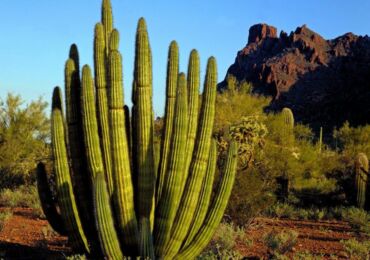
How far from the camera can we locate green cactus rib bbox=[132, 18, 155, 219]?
22.8 feet

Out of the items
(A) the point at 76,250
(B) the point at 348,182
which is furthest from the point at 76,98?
(B) the point at 348,182

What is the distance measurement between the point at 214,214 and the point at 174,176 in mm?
963

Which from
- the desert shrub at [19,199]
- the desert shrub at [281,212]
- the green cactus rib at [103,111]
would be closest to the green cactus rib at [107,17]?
the green cactus rib at [103,111]

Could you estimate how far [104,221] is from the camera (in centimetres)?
A: 645

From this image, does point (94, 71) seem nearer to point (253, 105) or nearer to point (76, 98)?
point (76, 98)

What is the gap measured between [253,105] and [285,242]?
13.6m

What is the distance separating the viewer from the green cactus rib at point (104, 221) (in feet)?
20.7

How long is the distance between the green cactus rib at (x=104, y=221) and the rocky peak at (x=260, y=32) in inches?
5025

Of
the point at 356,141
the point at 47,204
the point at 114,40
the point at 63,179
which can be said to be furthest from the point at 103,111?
the point at 356,141

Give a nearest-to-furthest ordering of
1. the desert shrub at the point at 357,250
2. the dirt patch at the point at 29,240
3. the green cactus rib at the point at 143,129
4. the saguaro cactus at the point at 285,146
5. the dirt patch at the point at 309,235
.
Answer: the green cactus rib at the point at 143,129, the dirt patch at the point at 29,240, the desert shrub at the point at 357,250, the dirt patch at the point at 309,235, the saguaro cactus at the point at 285,146

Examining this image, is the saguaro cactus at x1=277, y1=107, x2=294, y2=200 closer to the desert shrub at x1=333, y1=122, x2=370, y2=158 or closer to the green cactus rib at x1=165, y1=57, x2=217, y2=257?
the desert shrub at x1=333, y1=122, x2=370, y2=158

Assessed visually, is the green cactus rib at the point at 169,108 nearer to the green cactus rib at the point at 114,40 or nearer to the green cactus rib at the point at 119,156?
the green cactus rib at the point at 119,156

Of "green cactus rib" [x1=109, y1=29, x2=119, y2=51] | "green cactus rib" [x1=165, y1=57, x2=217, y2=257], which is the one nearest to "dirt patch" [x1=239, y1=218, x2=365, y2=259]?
"green cactus rib" [x1=165, y1=57, x2=217, y2=257]

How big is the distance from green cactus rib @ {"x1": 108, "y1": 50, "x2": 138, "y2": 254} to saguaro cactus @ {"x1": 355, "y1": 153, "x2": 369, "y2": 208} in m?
12.5
